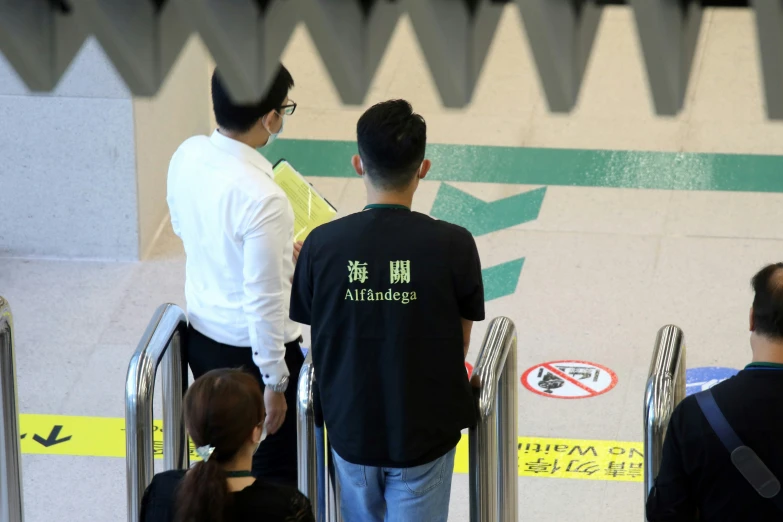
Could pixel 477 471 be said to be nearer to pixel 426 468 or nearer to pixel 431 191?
pixel 426 468

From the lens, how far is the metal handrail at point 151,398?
332 cm

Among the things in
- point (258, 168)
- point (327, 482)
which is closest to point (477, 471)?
point (327, 482)

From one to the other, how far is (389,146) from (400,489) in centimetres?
88

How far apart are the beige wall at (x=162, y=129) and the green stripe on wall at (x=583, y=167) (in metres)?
0.68

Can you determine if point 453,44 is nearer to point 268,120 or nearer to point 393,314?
point 393,314

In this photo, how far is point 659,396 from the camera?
10.4 feet

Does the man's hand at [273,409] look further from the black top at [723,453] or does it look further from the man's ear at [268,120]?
the black top at [723,453]

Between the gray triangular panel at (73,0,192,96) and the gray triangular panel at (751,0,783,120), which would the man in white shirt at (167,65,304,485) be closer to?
the gray triangular panel at (73,0,192,96)

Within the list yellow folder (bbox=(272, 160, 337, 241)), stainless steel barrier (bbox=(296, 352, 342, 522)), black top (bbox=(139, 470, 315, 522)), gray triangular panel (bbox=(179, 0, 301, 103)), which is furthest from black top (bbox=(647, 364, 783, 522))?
gray triangular panel (bbox=(179, 0, 301, 103))

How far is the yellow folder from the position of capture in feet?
12.8

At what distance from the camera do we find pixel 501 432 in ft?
12.0

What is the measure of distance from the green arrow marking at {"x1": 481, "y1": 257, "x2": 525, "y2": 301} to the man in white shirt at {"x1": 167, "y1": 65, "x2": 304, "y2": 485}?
2.50 meters

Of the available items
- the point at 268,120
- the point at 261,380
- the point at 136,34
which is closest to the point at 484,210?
the point at 261,380

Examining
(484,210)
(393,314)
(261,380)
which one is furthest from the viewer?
(484,210)
